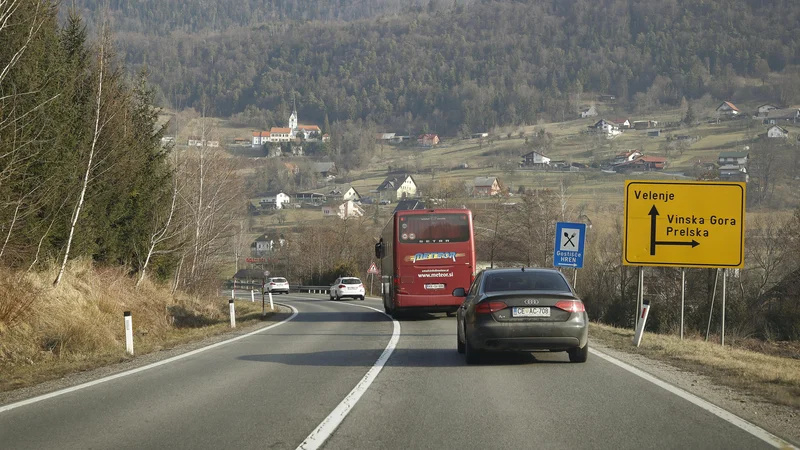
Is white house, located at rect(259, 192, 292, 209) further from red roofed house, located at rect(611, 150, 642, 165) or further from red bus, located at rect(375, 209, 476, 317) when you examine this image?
red bus, located at rect(375, 209, 476, 317)

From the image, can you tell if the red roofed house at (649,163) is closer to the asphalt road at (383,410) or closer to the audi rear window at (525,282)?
the audi rear window at (525,282)

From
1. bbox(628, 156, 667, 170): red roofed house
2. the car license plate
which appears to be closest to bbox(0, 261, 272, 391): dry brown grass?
the car license plate

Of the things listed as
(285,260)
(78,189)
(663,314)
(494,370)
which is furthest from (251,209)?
(494,370)

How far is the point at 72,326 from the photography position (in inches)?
691

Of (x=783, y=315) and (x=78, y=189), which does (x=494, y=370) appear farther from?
(x=783, y=315)

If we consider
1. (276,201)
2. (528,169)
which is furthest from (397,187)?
(528,169)

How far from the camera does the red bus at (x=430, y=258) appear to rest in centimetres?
2662

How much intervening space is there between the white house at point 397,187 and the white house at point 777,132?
2703 inches

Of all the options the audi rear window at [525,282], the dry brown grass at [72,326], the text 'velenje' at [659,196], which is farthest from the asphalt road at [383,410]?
the text 'velenje' at [659,196]

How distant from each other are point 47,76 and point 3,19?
4.17 metres

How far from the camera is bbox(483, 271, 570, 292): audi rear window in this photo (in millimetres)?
13344

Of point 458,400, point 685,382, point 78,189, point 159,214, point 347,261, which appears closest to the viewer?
point 458,400

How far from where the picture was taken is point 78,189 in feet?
74.6

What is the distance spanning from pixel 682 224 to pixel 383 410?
13.2 m
